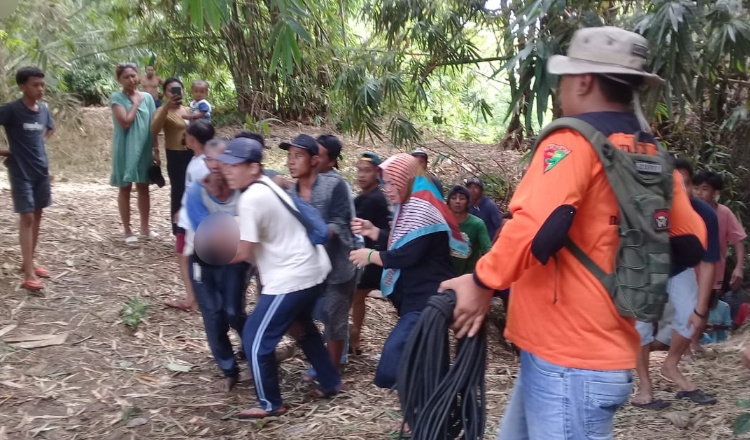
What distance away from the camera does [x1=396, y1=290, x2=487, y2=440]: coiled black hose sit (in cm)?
242

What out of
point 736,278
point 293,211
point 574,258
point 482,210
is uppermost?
point 574,258

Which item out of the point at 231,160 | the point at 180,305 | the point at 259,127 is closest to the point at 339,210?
the point at 231,160

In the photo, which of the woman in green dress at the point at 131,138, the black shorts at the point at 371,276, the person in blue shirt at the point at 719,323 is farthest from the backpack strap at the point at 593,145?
the woman in green dress at the point at 131,138

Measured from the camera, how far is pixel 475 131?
15359mm

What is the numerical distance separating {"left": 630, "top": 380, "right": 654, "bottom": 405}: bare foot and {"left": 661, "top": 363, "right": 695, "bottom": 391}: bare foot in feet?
0.73

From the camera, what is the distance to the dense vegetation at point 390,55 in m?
4.26

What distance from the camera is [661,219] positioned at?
210 cm

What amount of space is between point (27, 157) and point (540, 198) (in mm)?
4726

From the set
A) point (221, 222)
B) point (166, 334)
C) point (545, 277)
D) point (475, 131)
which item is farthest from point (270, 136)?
point (545, 277)

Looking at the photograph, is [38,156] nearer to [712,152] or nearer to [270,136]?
[270,136]

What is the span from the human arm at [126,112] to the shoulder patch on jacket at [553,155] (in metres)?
5.25

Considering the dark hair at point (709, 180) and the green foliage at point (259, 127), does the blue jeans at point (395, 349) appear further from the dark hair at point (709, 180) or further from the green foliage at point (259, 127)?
the green foliage at point (259, 127)

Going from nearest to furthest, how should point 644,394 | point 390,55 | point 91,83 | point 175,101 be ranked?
point 644,394 < point 175,101 < point 390,55 < point 91,83

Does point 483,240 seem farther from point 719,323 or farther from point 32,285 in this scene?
point 32,285
